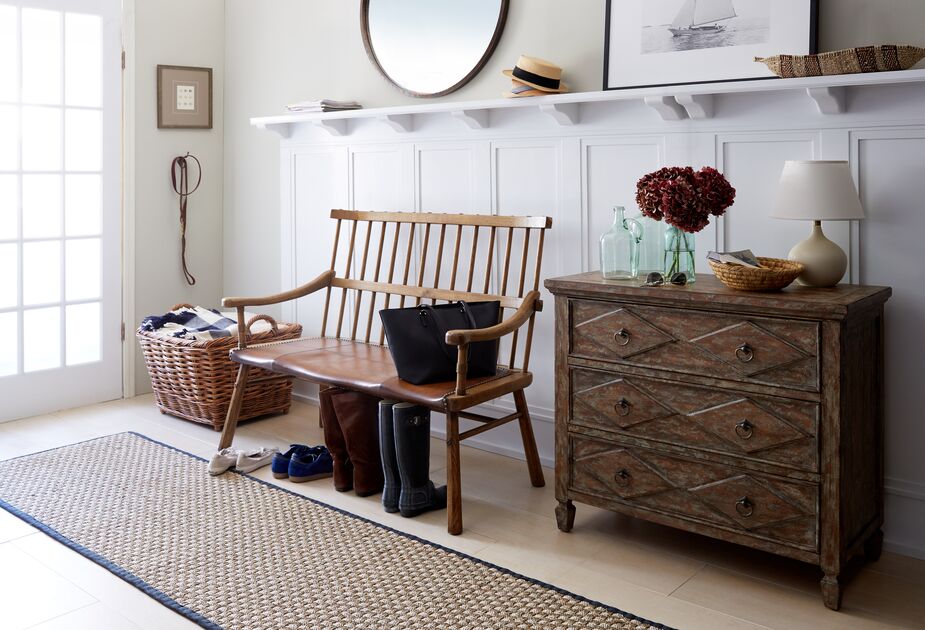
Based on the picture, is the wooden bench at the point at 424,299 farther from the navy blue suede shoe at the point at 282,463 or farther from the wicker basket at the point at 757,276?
the wicker basket at the point at 757,276

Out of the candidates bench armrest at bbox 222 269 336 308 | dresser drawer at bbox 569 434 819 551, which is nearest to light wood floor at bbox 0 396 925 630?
dresser drawer at bbox 569 434 819 551

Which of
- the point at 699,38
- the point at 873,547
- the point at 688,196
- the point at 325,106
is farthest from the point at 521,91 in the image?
the point at 873,547

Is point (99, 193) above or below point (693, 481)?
above

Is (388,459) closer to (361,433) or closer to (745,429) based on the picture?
(361,433)

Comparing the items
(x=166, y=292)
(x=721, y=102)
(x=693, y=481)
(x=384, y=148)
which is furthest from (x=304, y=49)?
(x=693, y=481)

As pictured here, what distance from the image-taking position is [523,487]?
3.22 metres

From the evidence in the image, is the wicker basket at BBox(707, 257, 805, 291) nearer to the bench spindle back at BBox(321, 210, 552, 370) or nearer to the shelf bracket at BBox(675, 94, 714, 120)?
the shelf bracket at BBox(675, 94, 714, 120)

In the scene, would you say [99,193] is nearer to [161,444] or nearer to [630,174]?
[161,444]

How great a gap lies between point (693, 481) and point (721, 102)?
4.05 feet

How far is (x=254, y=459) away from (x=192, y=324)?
3.32 feet

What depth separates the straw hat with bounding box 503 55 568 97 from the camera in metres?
3.15

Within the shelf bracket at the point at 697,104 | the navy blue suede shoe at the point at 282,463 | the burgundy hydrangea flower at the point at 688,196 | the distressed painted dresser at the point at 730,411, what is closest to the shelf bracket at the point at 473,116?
the shelf bracket at the point at 697,104

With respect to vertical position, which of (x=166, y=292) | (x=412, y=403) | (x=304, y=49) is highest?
(x=304, y=49)

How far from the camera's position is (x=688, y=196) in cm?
251
